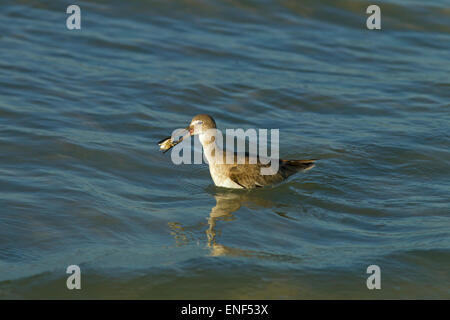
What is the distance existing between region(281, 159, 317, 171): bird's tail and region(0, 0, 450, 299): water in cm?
22

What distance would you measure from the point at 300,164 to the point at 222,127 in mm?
2268

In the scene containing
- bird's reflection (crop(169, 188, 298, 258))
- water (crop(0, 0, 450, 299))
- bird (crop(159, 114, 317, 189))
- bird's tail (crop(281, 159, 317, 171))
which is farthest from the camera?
bird's tail (crop(281, 159, 317, 171))

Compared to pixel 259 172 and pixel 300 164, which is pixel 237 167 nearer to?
pixel 259 172

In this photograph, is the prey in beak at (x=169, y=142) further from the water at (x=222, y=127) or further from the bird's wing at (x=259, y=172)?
the bird's wing at (x=259, y=172)

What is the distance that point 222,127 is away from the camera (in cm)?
1152

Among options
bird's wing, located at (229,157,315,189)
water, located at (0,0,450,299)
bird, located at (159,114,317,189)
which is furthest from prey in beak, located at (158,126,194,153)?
bird's wing, located at (229,157,315,189)

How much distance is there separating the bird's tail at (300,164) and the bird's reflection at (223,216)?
59 centimetres

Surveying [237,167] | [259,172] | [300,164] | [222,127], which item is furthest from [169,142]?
[222,127]

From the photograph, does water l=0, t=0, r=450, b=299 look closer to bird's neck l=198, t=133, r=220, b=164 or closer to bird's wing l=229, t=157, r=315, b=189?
bird's wing l=229, t=157, r=315, b=189

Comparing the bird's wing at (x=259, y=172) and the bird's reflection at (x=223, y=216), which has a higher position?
the bird's wing at (x=259, y=172)

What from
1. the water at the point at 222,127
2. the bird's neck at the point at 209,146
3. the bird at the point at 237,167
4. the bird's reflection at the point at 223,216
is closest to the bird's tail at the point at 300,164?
the bird at the point at 237,167

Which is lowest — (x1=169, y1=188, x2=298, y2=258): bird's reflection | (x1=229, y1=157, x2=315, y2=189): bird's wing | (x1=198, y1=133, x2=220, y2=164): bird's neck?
(x1=169, y1=188, x2=298, y2=258): bird's reflection

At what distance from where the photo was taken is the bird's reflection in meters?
7.29

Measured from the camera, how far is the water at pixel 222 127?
6.85 m
